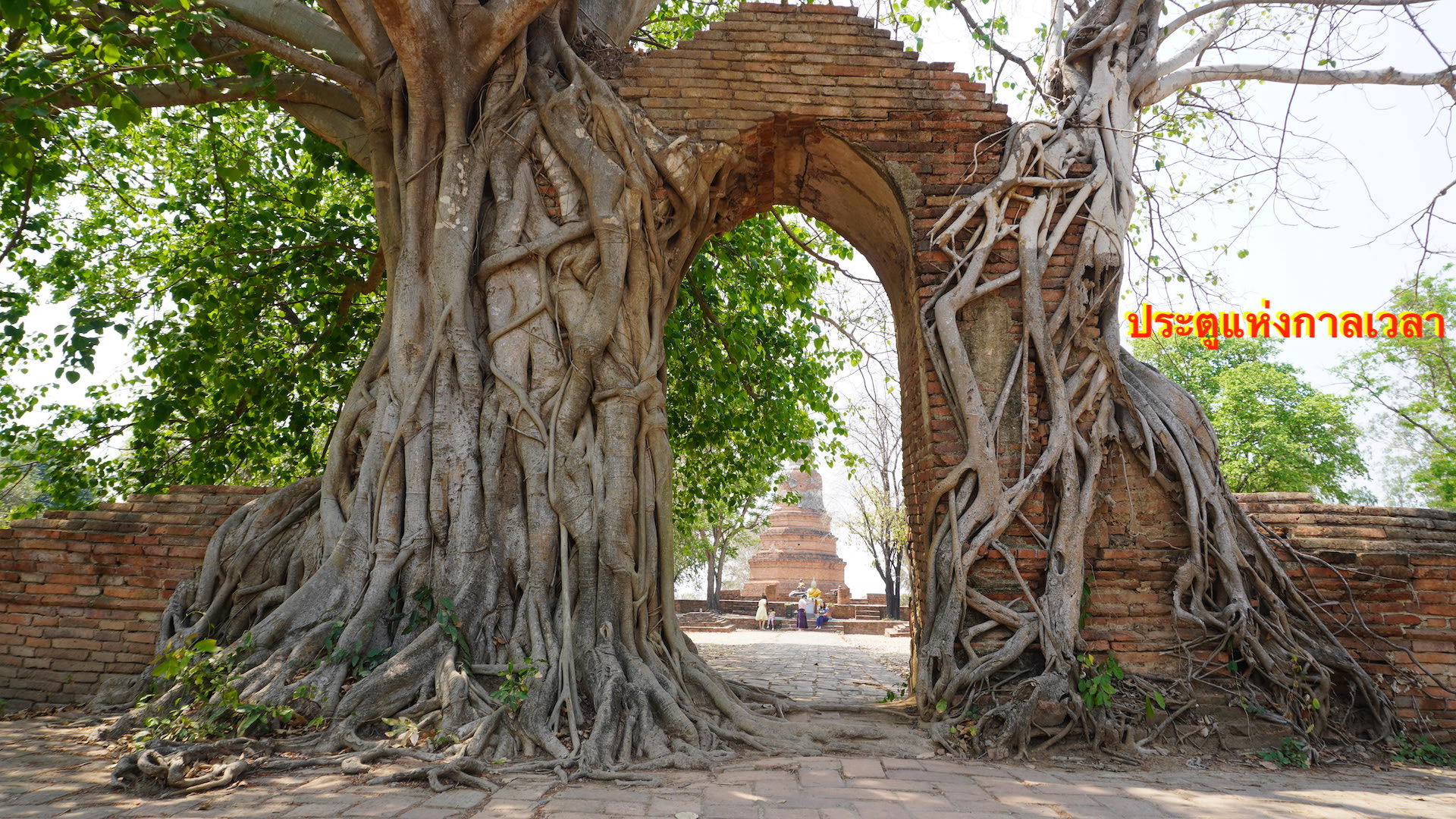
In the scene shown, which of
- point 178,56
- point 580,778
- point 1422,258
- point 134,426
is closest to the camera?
point 580,778

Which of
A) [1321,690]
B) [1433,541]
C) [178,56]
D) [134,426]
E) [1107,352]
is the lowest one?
[1321,690]

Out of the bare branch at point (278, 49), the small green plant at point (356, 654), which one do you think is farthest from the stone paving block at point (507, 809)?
the bare branch at point (278, 49)

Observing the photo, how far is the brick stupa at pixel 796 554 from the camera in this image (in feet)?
76.7

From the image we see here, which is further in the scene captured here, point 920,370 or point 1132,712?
point 920,370

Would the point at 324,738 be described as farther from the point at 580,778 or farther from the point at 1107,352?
the point at 1107,352

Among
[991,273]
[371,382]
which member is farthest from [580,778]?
[991,273]

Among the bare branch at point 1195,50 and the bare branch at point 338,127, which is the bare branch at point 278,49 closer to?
the bare branch at point 338,127

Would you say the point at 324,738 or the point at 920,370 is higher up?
the point at 920,370

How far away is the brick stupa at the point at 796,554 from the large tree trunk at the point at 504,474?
18403mm

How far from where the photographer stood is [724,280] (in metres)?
8.56

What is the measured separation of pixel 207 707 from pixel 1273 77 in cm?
761

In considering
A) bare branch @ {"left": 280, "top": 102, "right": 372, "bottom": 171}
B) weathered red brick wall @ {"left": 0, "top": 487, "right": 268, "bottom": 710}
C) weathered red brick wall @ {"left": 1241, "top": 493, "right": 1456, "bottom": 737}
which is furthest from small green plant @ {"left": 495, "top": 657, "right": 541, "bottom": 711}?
weathered red brick wall @ {"left": 1241, "top": 493, "right": 1456, "bottom": 737}

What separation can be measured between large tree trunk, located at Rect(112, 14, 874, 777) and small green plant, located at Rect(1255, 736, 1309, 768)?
2.21 m

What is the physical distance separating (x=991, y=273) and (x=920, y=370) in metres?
0.72
